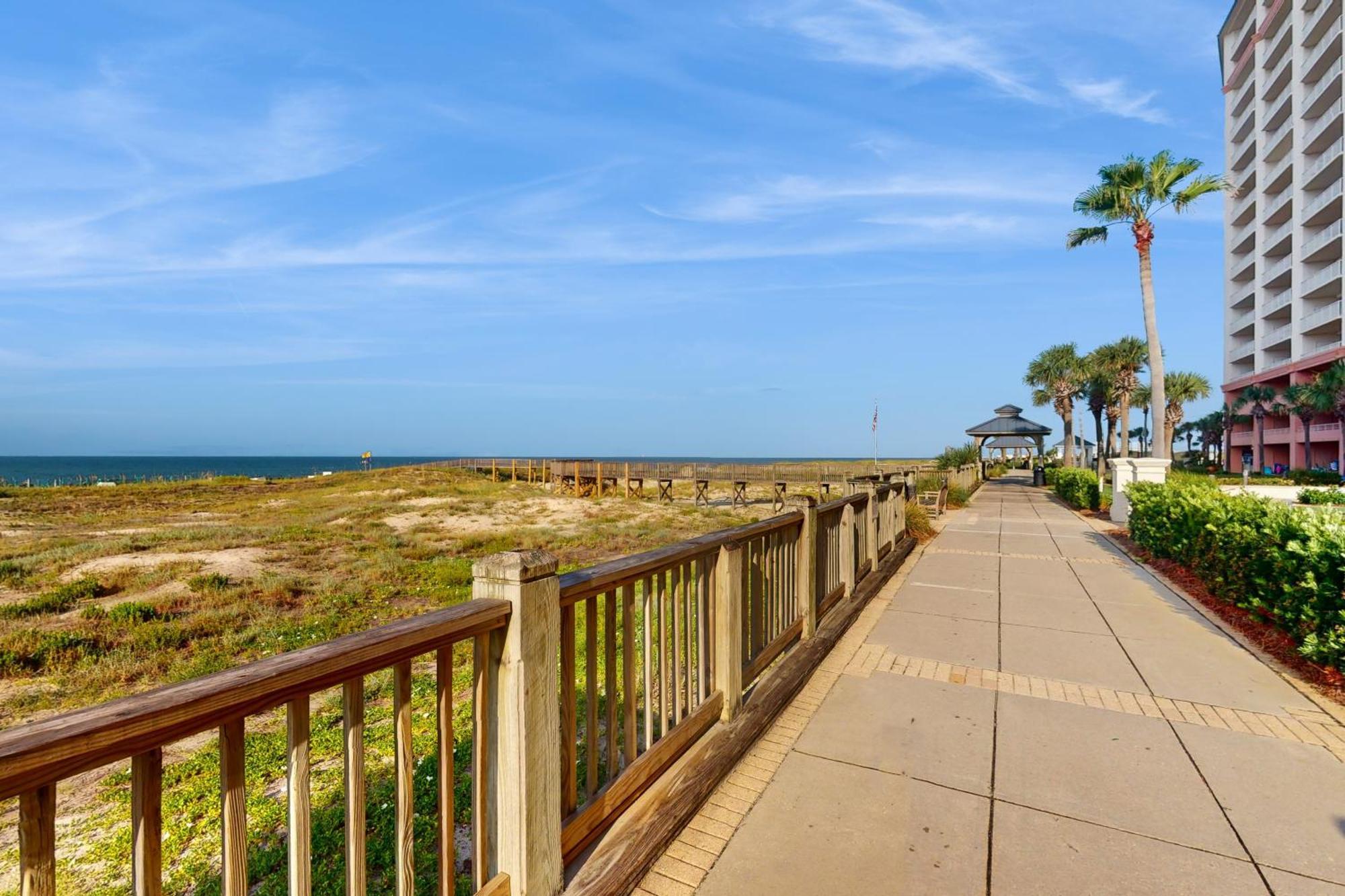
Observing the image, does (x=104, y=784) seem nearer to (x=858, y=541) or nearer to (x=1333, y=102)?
(x=858, y=541)

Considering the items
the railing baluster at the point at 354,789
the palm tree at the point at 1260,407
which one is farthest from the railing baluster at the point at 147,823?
the palm tree at the point at 1260,407

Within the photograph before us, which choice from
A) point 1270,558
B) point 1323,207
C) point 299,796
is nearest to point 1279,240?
point 1323,207

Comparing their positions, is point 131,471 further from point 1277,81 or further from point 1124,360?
point 1277,81

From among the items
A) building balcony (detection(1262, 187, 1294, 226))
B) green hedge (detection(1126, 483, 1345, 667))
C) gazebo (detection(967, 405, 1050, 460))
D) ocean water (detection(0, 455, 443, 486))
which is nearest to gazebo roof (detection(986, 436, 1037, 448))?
gazebo (detection(967, 405, 1050, 460))

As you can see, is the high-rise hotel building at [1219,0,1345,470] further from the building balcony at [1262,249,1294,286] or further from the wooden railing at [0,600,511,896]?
the wooden railing at [0,600,511,896]

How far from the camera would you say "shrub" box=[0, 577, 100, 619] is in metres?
8.15

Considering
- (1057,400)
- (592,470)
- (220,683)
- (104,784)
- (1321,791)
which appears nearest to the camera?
(220,683)

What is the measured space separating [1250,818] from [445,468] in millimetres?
56672

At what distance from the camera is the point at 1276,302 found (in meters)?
40.1

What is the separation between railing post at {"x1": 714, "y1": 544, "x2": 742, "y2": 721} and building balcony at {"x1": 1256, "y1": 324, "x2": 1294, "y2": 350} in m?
49.9

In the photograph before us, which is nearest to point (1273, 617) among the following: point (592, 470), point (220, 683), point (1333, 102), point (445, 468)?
point (220, 683)

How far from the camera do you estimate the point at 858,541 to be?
679 cm

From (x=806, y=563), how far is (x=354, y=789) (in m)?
3.59

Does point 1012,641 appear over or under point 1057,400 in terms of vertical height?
under
